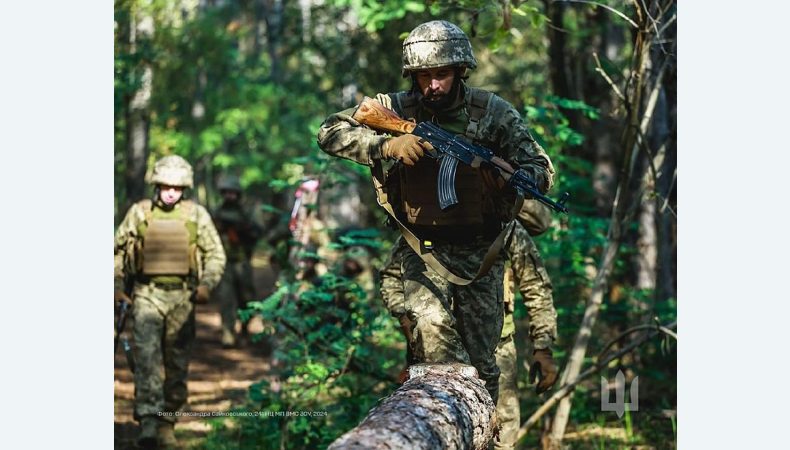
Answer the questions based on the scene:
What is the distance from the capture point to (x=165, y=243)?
10.1 meters

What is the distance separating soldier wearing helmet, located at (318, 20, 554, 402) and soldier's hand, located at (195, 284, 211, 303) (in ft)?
11.8

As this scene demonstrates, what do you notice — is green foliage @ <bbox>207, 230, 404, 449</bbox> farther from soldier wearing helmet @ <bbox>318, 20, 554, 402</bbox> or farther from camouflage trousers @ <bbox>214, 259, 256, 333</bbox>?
camouflage trousers @ <bbox>214, 259, 256, 333</bbox>

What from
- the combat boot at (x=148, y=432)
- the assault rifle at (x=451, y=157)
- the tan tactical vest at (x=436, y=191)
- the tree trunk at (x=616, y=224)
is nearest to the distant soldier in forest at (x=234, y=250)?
the combat boot at (x=148, y=432)

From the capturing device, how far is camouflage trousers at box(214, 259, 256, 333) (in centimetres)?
1611

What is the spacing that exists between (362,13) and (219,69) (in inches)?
540

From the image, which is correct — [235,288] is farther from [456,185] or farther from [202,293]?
[456,185]

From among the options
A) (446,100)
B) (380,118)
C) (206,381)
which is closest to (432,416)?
(380,118)

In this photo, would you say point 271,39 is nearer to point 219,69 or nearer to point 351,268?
point 219,69

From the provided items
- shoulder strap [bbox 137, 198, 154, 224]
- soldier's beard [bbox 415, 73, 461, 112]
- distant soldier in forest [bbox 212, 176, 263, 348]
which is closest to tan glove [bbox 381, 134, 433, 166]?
soldier's beard [bbox 415, 73, 461, 112]

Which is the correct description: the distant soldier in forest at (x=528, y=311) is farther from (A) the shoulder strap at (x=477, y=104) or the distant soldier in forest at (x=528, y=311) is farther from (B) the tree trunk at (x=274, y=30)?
(B) the tree trunk at (x=274, y=30)

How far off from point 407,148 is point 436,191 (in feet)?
1.36

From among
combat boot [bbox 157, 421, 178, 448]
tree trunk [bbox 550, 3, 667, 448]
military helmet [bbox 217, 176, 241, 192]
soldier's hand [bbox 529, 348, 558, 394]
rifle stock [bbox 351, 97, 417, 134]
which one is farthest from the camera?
military helmet [bbox 217, 176, 241, 192]

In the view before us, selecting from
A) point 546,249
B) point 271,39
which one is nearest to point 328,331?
point 546,249
